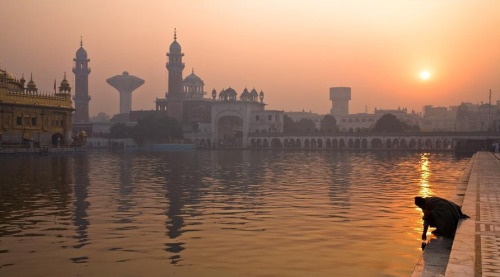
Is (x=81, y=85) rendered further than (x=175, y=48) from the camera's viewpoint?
Yes

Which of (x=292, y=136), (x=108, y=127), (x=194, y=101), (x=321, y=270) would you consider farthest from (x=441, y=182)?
(x=108, y=127)

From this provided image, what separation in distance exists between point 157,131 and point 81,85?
54.1 m

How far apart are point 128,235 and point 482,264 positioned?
6670mm

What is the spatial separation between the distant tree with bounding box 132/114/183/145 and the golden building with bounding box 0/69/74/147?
35126 mm

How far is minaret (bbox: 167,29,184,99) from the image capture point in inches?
5157

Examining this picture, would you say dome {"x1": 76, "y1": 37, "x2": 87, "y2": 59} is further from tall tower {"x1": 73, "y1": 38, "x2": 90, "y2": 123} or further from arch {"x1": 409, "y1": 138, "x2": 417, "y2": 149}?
arch {"x1": 409, "y1": 138, "x2": 417, "y2": 149}

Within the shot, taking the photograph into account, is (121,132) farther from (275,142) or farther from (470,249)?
(470,249)

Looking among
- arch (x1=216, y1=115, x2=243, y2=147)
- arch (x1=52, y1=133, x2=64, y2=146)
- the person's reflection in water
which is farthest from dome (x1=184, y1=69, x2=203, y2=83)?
the person's reflection in water

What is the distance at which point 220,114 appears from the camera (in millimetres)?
109938

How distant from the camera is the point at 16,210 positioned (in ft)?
49.3

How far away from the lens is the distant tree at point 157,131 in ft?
351

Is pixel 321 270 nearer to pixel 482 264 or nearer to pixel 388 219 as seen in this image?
pixel 482 264

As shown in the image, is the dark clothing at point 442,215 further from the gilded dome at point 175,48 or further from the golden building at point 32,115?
the gilded dome at point 175,48

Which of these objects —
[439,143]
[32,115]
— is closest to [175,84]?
[439,143]
